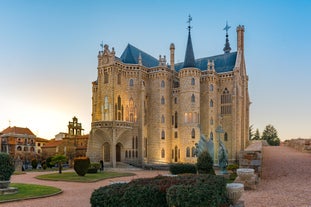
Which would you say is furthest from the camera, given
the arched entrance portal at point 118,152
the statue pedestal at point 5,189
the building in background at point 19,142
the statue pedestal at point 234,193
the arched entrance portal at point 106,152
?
the building in background at point 19,142

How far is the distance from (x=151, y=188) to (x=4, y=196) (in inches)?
392

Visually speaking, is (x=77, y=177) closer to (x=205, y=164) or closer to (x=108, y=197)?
(x=205, y=164)

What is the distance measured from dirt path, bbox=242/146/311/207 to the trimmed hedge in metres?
2.59

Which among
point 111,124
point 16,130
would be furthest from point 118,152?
point 16,130

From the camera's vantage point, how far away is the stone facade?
43.8 meters

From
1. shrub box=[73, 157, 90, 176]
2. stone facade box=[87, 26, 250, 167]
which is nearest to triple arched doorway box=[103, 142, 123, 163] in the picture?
stone facade box=[87, 26, 250, 167]

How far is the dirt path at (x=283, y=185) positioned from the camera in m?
9.83

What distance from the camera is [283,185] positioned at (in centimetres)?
1273

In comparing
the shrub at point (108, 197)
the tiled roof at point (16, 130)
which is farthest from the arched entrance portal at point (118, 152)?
the tiled roof at point (16, 130)

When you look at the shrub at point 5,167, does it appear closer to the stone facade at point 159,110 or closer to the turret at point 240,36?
the stone facade at point 159,110

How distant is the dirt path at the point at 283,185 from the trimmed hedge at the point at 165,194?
2587mm

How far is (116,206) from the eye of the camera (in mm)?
8008

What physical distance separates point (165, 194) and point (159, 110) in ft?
129

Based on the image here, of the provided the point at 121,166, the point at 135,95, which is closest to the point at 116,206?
the point at 121,166
